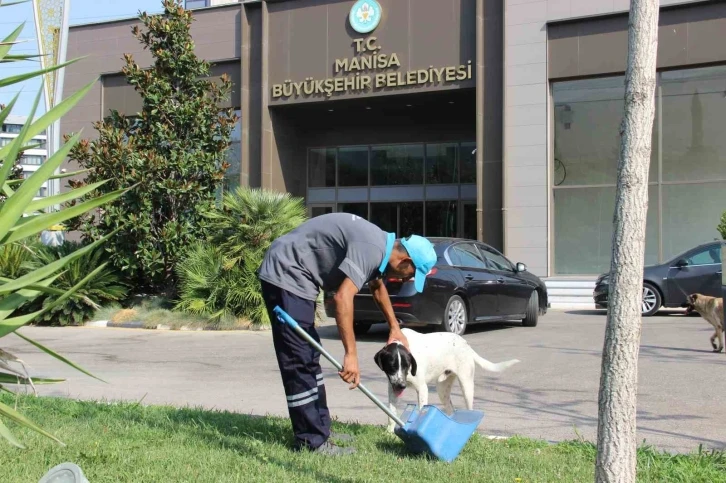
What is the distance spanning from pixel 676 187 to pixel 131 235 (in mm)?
13635

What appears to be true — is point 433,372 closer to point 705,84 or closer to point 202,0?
point 705,84

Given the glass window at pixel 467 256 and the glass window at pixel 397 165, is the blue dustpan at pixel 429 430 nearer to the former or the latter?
the glass window at pixel 467 256

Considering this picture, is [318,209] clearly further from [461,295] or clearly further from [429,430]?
[429,430]

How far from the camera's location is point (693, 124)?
19422mm

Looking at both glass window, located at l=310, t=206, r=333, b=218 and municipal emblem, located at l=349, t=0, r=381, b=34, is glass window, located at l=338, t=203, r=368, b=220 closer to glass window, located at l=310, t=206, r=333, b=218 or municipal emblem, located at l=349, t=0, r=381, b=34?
glass window, located at l=310, t=206, r=333, b=218

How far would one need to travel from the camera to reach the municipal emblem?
21.7 meters

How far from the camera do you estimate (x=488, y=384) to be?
8.04 meters

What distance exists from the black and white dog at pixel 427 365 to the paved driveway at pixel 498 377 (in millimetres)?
540

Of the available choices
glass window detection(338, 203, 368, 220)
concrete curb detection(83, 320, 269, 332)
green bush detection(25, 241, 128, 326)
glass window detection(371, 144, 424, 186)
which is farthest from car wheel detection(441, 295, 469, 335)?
glass window detection(338, 203, 368, 220)

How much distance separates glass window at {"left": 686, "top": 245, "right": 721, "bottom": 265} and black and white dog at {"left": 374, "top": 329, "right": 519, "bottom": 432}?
10.6 metres

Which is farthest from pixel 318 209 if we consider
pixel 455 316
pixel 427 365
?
pixel 427 365

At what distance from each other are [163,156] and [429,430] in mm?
12568

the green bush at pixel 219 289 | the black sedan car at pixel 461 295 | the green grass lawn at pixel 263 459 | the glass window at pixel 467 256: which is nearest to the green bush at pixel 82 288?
the green bush at pixel 219 289

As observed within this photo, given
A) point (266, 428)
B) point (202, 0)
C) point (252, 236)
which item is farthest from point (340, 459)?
point (202, 0)
